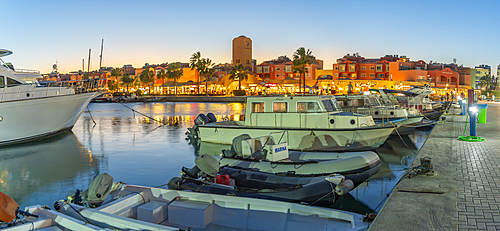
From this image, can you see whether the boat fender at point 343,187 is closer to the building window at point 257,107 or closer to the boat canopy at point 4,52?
the building window at point 257,107

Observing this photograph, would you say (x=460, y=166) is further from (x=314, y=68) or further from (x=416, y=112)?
(x=314, y=68)

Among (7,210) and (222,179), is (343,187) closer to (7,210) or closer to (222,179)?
(222,179)

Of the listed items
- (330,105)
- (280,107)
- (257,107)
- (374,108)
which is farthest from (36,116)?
(374,108)

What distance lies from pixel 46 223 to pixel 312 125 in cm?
1169

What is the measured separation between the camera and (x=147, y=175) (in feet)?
48.2

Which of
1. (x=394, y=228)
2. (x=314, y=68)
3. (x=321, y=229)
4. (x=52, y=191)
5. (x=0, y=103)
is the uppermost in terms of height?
(x=314, y=68)

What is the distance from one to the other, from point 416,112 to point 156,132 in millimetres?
21441

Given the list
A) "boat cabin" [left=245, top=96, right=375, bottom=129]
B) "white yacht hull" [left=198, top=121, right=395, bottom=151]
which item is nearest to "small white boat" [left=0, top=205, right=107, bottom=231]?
"white yacht hull" [left=198, top=121, right=395, bottom=151]

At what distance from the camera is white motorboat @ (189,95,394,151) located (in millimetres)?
15141

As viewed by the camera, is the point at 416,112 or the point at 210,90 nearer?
the point at 416,112

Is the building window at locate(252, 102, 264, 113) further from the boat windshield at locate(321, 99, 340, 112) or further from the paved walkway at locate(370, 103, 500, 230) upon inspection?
the paved walkway at locate(370, 103, 500, 230)

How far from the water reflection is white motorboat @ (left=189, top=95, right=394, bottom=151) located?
811cm

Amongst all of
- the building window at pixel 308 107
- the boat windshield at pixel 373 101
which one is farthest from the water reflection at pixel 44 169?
the boat windshield at pixel 373 101

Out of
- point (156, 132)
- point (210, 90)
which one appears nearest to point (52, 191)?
point (156, 132)
